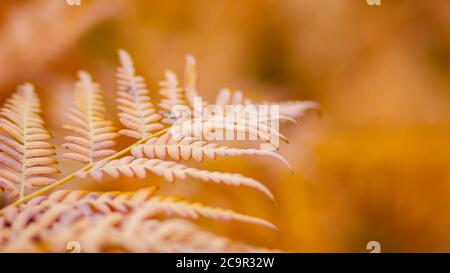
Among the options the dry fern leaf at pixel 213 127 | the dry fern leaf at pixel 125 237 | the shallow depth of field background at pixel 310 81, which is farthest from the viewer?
the shallow depth of field background at pixel 310 81

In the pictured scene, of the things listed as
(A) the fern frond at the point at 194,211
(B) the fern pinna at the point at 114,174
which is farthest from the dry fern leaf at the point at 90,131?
(A) the fern frond at the point at 194,211

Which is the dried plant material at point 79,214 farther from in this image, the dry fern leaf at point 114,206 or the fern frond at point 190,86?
the fern frond at point 190,86

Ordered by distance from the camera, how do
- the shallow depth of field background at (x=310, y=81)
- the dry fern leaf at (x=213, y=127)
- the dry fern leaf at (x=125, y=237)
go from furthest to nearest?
1. the shallow depth of field background at (x=310, y=81)
2. the dry fern leaf at (x=213, y=127)
3. the dry fern leaf at (x=125, y=237)

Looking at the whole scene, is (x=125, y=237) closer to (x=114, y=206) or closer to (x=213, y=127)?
(x=114, y=206)

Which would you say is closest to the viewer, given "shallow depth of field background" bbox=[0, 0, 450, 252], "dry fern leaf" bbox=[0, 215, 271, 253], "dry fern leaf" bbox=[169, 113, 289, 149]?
"dry fern leaf" bbox=[0, 215, 271, 253]

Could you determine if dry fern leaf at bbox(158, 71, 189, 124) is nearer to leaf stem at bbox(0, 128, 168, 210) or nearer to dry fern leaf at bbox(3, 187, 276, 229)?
leaf stem at bbox(0, 128, 168, 210)

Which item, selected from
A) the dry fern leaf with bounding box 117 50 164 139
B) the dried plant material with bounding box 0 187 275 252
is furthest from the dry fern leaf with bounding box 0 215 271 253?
the dry fern leaf with bounding box 117 50 164 139

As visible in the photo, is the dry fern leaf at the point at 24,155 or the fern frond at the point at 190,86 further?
the fern frond at the point at 190,86

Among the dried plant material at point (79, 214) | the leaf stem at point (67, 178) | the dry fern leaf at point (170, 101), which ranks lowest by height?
the dried plant material at point (79, 214)

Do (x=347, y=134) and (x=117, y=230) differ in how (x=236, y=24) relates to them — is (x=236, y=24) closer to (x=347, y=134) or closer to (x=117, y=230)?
(x=347, y=134)

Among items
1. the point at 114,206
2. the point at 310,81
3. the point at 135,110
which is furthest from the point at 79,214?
the point at 310,81
